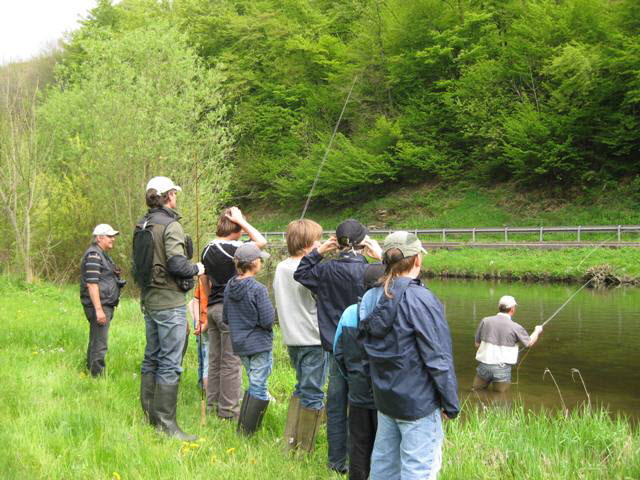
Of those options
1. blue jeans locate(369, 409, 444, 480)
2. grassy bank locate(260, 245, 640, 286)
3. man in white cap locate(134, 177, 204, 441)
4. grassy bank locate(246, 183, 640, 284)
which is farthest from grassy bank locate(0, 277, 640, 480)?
grassy bank locate(260, 245, 640, 286)

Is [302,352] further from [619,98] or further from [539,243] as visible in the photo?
[619,98]

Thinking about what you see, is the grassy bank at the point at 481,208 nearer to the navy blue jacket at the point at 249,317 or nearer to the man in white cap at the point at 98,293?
the man in white cap at the point at 98,293

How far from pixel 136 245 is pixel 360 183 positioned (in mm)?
35369

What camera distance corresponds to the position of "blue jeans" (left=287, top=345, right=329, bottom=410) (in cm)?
496

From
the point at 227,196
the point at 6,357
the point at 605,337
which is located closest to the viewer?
the point at 6,357

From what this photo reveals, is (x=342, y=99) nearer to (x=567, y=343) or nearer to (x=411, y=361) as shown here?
(x=567, y=343)

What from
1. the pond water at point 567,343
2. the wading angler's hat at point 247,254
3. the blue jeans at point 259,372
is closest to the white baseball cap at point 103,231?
the wading angler's hat at point 247,254

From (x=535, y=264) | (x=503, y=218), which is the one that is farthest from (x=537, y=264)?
(x=503, y=218)

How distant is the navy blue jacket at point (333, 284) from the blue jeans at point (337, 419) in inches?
8.8

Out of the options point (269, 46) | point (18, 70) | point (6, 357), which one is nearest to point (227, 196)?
point (18, 70)

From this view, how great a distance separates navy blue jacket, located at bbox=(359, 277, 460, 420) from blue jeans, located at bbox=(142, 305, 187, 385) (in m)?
2.04

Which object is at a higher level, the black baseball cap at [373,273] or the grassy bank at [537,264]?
the black baseball cap at [373,273]

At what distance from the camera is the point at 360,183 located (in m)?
40.0

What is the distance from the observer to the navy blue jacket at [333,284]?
182 inches
